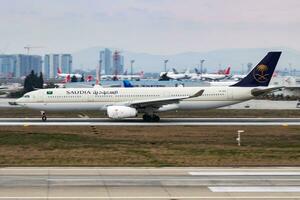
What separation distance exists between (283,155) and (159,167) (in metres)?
7.31

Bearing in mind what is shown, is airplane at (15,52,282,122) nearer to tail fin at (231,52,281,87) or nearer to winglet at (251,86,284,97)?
winglet at (251,86,284,97)

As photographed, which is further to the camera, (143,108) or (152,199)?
(143,108)

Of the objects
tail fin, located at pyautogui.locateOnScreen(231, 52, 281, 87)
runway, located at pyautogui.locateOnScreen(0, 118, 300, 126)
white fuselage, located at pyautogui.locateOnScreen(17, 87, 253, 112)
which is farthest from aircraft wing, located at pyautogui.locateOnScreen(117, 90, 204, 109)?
tail fin, located at pyautogui.locateOnScreen(231, 52, 281, 87)

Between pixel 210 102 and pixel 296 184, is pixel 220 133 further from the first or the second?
pixel 296 184

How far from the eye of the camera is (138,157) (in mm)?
26047

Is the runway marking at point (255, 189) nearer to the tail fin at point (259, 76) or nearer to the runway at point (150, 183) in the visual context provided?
the runway at point (150, 183)

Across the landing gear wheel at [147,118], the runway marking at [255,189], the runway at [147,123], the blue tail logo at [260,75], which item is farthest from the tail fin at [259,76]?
the runway marking at [255,189]

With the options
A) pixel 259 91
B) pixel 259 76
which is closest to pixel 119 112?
pixel 259 91

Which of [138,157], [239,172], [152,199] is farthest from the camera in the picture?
[138,157]

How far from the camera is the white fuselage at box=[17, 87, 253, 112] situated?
48594 millimetres

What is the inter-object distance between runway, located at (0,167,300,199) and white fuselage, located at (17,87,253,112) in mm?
26812

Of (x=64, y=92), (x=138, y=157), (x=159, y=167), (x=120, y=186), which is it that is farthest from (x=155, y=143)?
(x=64, y=92)

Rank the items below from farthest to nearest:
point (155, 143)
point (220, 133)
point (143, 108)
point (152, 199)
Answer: point (143, 108) < point (220, 133) < point (155, 143) < point (152, 199)

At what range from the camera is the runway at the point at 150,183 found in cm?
1664
